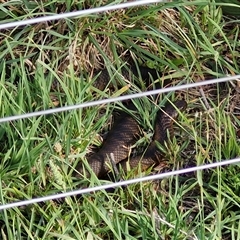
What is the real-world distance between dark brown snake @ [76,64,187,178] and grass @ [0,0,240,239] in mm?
41

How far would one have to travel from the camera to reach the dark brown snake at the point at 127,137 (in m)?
2.81

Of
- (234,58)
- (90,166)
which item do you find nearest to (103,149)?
(90,166)

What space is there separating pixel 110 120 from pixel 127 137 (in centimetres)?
12

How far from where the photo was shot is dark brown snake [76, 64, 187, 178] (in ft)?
9.22

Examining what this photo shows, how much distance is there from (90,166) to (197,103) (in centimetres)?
59

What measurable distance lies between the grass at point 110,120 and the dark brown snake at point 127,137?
0.04m

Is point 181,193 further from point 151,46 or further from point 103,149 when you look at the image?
point 151,46

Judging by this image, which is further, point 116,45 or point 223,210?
point 116,45

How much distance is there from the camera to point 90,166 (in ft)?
9.14

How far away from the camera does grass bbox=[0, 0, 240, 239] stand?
251cm

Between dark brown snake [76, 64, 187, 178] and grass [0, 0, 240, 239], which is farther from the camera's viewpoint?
dark brown snake [76, 64, 187, 178]

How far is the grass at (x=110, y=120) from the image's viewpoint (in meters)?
2.51

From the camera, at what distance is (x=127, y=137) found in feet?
9.78

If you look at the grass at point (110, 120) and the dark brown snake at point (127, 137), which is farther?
the dark brown snake at point (127, 137)
